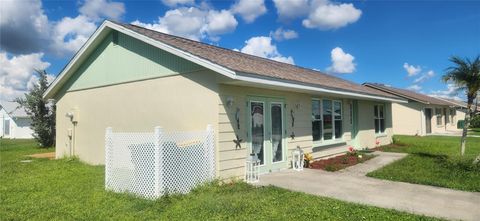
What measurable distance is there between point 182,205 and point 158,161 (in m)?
1.02

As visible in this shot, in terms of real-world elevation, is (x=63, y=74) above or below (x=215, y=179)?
above

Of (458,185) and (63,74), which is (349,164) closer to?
(458,185)

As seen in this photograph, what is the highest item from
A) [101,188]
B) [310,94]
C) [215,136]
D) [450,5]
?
[450,5]

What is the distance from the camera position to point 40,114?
20875 millimetres

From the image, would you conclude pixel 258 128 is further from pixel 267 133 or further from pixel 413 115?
pixel 413 115

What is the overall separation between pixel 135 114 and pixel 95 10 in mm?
4480

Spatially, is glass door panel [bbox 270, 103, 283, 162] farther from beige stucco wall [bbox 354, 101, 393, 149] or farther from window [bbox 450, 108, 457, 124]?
window [bbox 450, 108, 457, 124]

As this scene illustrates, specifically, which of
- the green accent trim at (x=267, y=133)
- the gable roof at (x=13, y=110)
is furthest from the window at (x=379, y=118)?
the gable roof at (x=13, y=110)

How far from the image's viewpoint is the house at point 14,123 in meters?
35.3

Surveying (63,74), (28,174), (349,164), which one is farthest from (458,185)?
(63,74)

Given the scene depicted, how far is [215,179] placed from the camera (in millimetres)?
8023

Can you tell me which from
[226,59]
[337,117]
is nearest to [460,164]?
[337,117]

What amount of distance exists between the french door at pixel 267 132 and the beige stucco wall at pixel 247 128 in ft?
0.69

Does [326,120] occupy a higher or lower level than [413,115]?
lower
